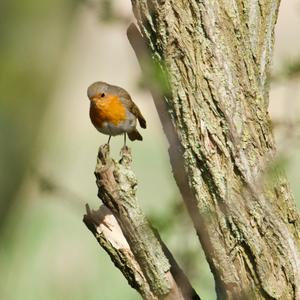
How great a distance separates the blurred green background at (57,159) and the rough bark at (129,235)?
0.68ft

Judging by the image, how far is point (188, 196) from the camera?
400 cm

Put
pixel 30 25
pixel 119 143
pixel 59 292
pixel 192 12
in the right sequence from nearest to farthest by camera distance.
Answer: pixel 30 25
pixel 192 12
pixel 59 292
pixel 119 143

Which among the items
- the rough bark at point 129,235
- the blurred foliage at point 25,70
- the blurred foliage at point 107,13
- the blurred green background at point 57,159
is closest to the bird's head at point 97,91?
the blurred green background at point 57,159

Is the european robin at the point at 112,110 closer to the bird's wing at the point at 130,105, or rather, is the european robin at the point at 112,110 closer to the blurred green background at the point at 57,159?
the bird's wing at the point at 130,105

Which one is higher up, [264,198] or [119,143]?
[119,143]

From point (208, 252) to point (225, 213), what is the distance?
0.19 m

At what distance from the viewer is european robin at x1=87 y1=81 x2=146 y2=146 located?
6125mm

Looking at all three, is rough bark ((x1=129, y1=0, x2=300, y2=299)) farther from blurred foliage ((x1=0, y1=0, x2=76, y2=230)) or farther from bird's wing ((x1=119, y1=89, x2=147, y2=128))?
bird's wing ((x1=119, y1=89, x2=147, y2=128))

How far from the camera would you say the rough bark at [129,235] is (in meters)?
3.83

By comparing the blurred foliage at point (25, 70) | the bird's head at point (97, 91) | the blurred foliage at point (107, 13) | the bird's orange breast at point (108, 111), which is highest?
the bird's head at point (97, 91)

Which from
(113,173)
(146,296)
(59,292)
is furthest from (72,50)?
(59,292)

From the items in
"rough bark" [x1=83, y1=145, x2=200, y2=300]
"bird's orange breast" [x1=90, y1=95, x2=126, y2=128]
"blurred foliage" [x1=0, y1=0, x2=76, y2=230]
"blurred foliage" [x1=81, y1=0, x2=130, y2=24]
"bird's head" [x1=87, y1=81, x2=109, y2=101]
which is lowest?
"blurred foliage" [x1=0, y1=0, x2=76, y2=230]

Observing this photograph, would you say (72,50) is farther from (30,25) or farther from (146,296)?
(146,296)

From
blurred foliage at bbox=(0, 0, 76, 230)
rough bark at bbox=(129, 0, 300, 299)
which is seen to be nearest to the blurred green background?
blurred foliage at bbox=(0, 0, 76, 230)
